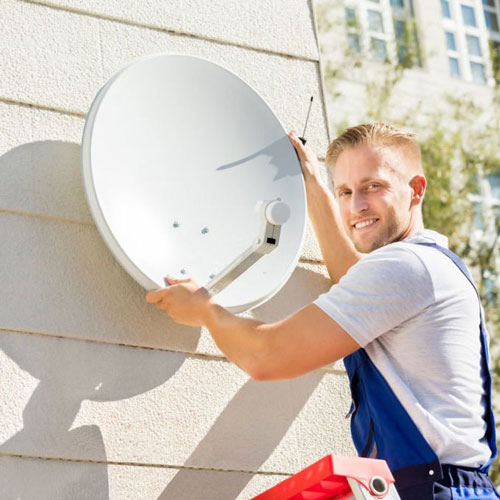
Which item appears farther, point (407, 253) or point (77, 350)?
point (77, 350)

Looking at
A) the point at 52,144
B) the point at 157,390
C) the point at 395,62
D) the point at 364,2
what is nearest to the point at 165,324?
the point at 157,390

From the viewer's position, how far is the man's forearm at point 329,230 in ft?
8.16

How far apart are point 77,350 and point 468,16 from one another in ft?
38.3

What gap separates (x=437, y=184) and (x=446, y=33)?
4.50 meters

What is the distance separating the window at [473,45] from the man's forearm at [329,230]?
1067 centimetres

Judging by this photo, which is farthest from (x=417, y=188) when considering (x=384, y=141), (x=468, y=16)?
(x=468, y=16)

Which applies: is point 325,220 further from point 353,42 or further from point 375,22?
point 375,22

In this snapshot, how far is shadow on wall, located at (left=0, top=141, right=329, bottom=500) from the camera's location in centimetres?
203

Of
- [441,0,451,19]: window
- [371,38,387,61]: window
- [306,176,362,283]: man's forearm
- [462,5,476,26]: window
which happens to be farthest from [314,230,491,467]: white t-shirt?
[462,5,476,26]: window

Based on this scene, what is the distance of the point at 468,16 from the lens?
42.1 feet

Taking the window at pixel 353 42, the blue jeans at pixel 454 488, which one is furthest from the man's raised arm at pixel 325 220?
the window at pixel 353 42

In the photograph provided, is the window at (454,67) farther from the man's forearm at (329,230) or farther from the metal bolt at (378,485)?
the metal bolt at (378,485)

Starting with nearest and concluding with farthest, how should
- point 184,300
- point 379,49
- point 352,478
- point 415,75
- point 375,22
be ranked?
point 352,478
point 184,300
point 379,49
point 375,22
point 415,75

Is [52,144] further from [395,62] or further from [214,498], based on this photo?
[395,62]
